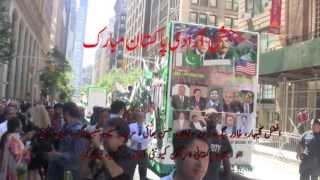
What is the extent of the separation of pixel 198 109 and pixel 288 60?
42.3ft

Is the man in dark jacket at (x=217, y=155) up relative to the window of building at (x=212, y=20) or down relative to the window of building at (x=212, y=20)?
down

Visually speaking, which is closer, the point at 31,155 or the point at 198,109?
the point at 31,155

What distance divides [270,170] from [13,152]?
11.6 meters

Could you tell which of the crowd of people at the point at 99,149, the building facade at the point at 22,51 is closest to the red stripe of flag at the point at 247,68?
the crowd of people at the point at 99,149

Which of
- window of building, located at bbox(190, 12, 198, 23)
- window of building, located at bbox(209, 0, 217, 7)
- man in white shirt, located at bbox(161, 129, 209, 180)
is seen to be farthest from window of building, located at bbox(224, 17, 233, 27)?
man in white shirt, located at bbox(161, 129, 209, 180)

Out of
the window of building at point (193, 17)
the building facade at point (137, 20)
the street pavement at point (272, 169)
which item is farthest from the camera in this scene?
the building facade at point (137, 20)

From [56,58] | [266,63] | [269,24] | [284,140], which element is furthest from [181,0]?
[284,140]

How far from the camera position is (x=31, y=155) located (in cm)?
784

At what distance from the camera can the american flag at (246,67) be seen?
1269 cm

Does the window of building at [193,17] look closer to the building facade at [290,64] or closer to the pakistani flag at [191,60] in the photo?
the building facade at [290,64]

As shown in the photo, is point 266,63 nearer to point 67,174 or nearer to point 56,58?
point 67,174

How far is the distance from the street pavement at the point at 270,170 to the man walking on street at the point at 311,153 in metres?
3.60

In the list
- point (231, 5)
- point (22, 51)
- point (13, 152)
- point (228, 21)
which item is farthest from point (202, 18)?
point (13, 152)

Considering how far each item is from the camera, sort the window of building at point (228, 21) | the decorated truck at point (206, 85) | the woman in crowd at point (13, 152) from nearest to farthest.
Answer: the woman in crowd at point (13, 152) → the decorated truck at point (206, 85) → the window of building at point (228, 21)
